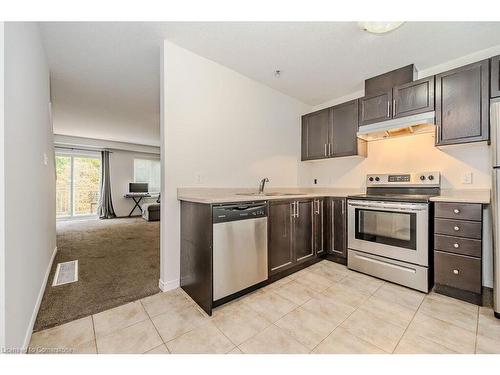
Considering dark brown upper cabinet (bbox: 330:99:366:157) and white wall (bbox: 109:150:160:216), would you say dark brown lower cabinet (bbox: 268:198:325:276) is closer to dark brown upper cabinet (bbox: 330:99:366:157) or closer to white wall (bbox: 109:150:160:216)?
dark brown upper cabinet (bbox: 330:99:366:157)

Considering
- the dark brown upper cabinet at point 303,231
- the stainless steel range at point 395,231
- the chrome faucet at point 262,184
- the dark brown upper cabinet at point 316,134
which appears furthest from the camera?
the dark brown upper cabinet at point 316,134

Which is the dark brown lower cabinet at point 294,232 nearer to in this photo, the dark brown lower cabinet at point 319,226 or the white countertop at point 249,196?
the dark brown lower cabinet at point 319,226

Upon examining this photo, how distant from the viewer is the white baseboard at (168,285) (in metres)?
2.01

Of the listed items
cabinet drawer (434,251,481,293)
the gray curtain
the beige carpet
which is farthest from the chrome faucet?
the gray curtain

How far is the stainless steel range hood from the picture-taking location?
2191 mm

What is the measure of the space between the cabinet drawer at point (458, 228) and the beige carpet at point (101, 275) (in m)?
2.76

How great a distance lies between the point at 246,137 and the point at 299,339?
217 centimetres

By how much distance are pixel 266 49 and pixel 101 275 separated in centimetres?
304

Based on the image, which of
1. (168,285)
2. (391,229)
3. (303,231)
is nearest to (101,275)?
(168,285)

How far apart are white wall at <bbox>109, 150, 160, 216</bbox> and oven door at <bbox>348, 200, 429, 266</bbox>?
280 inches

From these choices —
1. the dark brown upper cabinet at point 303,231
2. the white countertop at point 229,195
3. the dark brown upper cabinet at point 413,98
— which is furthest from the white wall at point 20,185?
the dark brown upper cabinet at point 413,98

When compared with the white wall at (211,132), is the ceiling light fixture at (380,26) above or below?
above

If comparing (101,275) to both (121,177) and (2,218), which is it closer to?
(2,218)

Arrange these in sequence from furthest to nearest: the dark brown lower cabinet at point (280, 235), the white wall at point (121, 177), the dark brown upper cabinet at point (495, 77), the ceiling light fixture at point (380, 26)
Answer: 1. the white wall at point (121, 177)
2. the dark brown lower cabinet at point (280, 235)
3. the dark brown upper cabinet at point (495, 77)
4. the ceiling light fixture at point (380, 26)
